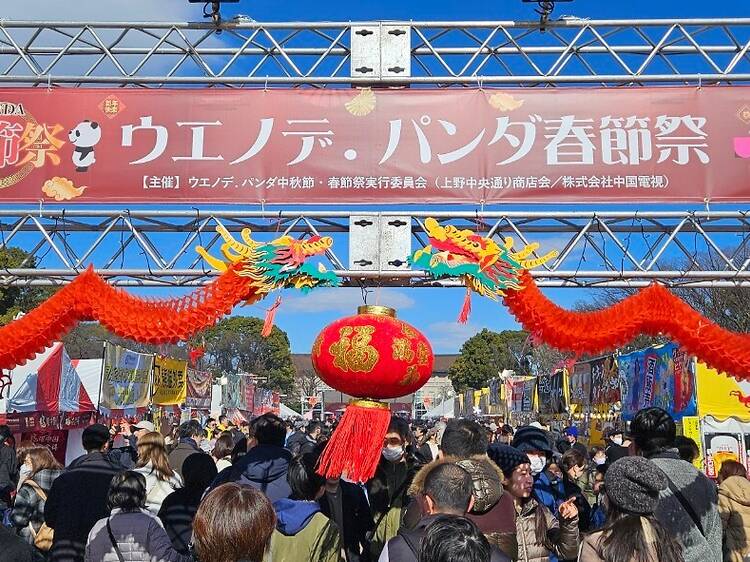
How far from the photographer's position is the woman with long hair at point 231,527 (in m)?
2.40

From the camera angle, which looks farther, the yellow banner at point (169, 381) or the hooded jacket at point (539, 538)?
the yellow banner at point (169, 381)

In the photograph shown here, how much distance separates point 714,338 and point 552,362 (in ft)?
115

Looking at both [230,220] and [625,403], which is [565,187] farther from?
[625,403]

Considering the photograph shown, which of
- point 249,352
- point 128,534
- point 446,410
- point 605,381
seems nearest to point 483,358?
point 446,410

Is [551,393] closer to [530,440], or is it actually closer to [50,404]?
[50,404]

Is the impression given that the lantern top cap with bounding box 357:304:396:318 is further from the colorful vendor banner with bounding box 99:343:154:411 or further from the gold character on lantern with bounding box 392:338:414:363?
the colorful vendor banner with bounding box 99:343:154:411

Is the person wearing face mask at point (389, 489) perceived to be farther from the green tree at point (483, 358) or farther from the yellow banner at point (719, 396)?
the green tree at point (483, 358)


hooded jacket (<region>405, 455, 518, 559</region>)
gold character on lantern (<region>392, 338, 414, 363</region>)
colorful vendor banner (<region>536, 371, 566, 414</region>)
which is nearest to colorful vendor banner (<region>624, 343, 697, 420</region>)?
colorful vendor banner (<region>536, 371, 566, 414</region>)

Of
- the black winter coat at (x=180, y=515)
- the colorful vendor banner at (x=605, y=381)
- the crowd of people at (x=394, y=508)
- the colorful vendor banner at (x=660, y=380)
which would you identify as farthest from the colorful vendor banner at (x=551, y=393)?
the black winter coat at (x=180, y=515)

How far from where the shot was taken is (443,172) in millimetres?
6797

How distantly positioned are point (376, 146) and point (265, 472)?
3.41 meters

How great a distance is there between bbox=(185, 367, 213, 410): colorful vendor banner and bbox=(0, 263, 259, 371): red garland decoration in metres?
14.8

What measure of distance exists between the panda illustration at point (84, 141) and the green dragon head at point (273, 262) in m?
2.06

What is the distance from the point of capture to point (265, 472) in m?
4.66
